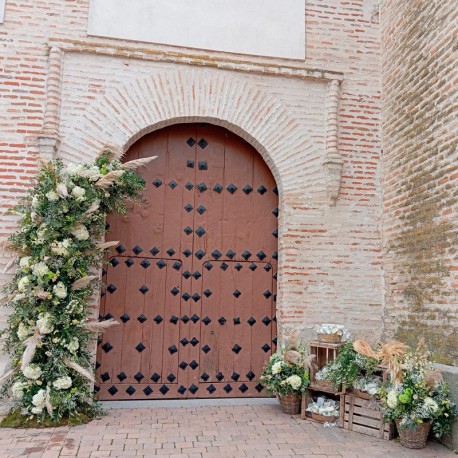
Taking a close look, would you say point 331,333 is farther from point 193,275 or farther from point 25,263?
point 25,263

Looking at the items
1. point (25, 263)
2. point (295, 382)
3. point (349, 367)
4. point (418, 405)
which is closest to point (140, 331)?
point (25, 263)

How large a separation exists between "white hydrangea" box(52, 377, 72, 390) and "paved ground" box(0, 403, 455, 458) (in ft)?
1.21

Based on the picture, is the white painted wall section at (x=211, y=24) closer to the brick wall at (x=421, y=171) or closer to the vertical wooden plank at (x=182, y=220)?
the vertical wooden plank at (x=182, y=220)

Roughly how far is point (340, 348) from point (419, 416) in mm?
1123

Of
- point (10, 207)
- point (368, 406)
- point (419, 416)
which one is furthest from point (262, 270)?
point (10, 207)

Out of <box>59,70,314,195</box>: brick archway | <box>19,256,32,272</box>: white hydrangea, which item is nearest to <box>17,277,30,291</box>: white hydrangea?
<box>19,256,32,272</box>: white hydrangea

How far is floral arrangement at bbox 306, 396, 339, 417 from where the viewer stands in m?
5.14

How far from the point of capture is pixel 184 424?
4922 mm

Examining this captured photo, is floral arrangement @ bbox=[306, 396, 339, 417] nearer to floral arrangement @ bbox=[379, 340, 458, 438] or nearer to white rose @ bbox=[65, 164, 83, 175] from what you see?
floral arrangement @ bbox=[379, 340, 458, 438]

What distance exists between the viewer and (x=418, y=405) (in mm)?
4398

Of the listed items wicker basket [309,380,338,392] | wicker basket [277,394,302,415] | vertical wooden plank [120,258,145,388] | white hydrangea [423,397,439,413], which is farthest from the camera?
vertical wooden plank [120,258,145,388]

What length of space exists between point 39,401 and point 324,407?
110 inches

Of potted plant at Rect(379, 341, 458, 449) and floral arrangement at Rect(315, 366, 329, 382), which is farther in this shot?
floral arrangement at Rect(315, 366, 329, 382)

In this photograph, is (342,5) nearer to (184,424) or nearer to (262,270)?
(262,270)
